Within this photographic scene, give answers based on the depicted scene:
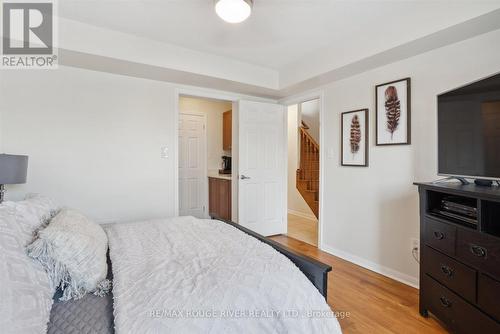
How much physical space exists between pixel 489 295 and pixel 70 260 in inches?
85.1

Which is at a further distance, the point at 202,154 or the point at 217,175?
the point at 202,154

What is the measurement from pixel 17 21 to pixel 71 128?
986 millimetres

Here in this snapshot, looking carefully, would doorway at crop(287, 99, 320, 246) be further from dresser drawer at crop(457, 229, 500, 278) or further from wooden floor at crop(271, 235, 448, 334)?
dresser drawer at crop(457, 229, 500, 278)

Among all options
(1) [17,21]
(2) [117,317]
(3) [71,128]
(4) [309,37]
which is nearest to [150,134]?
(3) [71,128]

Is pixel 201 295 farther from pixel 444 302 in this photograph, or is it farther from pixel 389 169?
pixel 389 169

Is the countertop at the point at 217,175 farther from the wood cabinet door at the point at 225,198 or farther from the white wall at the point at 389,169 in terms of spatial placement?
the white wall at the point at 389,169

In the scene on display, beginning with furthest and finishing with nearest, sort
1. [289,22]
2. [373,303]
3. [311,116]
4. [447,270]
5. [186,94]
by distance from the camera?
[311,116], [186,94], [289,22], [373,303], [447,270]

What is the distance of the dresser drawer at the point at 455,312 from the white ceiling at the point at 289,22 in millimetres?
1903

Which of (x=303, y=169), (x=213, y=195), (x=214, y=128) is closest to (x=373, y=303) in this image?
(x=213, y=195)

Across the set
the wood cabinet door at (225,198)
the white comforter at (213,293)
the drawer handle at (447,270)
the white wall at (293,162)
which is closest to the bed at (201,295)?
the white comforter at (213,293)

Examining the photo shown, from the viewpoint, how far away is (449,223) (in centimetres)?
171

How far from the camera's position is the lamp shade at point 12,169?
6.27 feet

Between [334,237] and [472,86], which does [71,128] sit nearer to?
[334,237]
